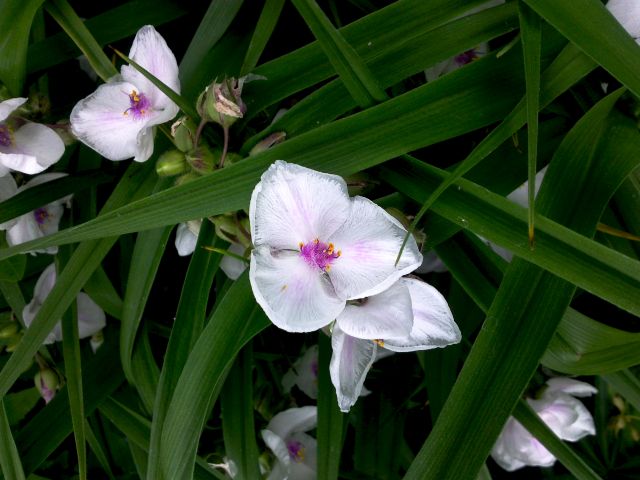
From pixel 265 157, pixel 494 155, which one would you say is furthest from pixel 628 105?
pixel 265 157

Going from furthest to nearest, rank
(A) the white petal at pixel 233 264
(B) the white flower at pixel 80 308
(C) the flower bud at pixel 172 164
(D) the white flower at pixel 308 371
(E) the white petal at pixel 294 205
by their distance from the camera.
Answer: (D) the white flower at pixel 308 371 < (B) the white flower at pixel 80 308 < (A) the white petal at pixel 233 264 < (C) the flower bud at pixel 172 164 < (E) the white petal at pixel 294 205

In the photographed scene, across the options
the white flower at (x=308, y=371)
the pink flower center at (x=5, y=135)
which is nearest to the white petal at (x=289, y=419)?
the white flower at (x=308, y=371)

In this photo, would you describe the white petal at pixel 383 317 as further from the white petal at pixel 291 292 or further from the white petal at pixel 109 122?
the white petal at pixel 109 122

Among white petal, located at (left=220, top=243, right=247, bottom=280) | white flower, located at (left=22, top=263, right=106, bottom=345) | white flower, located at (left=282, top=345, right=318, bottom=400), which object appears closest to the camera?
white petal, located at (left=220, top=243, right=247, bottom=280)

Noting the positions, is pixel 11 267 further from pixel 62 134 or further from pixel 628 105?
pixel 628 105

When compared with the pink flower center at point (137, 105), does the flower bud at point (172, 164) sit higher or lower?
lower

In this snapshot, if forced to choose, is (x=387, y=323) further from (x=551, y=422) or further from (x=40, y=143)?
(x=551, y=422)

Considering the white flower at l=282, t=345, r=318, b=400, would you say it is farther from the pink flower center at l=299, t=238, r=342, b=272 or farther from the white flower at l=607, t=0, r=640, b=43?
the white flower at l=607, t=0, r=640, b=43

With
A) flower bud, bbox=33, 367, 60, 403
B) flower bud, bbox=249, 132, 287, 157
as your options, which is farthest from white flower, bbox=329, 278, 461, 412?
flower bud, bbox=33, 367, 60, 403
